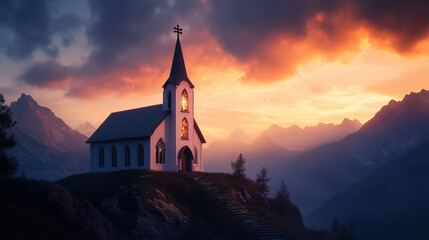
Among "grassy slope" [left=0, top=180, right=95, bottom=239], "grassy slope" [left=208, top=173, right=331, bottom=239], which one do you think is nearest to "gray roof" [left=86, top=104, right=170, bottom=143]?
"grassy slope" [left=208, top=173, right=331, bottom=239]

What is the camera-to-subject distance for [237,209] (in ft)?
135

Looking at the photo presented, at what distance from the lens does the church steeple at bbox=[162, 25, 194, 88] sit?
50.6 m

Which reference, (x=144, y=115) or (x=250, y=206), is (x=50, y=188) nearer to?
(x=250, y=206)

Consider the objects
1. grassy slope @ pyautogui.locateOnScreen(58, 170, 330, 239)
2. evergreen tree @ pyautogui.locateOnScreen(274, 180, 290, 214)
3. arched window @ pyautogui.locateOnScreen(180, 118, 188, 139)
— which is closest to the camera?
grassy slope @ pyautogui.locateOnScreen(58, 170, 330, 239)

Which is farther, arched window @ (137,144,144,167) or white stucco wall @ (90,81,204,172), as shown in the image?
arched window @ (137,144,144,167)

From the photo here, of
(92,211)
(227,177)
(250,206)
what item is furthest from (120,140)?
(92,211)

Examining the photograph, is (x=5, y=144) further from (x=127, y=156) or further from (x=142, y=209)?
(x=127, y=156)

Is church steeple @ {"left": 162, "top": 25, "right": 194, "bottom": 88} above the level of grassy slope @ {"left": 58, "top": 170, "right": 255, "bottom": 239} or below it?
above

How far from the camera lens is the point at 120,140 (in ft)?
172

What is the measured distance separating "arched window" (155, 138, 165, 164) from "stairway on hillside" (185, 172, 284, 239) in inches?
151

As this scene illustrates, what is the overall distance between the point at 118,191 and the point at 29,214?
46.7 ft

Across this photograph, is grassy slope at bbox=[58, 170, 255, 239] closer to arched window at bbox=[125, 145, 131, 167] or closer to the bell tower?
the bell tower

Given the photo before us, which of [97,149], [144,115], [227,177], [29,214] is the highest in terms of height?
[144,115]

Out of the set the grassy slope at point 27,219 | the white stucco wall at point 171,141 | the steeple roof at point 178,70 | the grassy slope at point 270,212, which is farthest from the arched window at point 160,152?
the grassy slope at point 27,219
